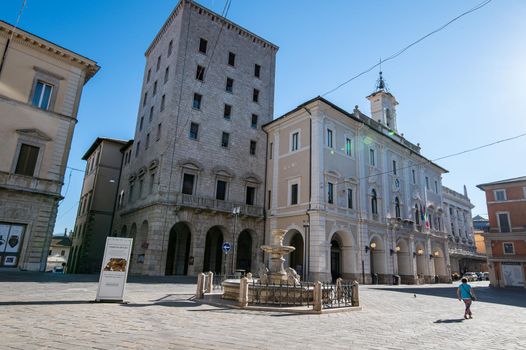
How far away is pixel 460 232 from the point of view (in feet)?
166

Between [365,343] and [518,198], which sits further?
[518,198]

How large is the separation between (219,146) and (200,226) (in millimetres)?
7331

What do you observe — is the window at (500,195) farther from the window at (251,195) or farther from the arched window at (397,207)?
the window at (251,195)

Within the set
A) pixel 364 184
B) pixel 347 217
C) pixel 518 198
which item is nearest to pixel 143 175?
pixel 347 217

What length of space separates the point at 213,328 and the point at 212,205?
19263 mm

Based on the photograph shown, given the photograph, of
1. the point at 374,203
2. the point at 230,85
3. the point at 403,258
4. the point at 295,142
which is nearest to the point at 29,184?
the point at 230,85

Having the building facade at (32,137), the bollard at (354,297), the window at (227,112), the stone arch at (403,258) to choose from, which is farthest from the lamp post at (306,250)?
the building facade at (32,137)

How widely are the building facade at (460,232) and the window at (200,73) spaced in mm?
39478

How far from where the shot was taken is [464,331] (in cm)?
818

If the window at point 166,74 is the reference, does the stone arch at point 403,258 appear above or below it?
below

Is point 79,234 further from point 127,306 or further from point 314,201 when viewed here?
point 127,306

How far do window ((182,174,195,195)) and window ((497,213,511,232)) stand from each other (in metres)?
34.9

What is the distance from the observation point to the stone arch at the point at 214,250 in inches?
1112

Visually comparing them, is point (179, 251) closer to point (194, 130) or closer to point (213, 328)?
point (194, 130)
